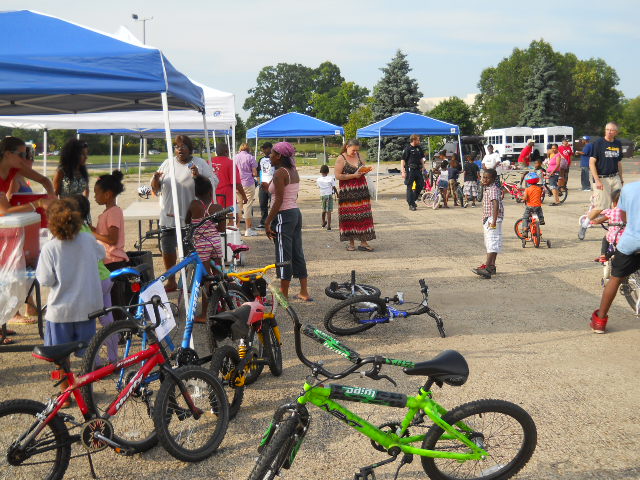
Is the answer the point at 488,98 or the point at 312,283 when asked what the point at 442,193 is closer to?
the point at 312,283

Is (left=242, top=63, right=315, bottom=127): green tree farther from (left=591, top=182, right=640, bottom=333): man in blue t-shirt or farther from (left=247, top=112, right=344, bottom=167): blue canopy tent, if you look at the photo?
(left=591, top=182, right=640, bottom=333): man in blue t-shirt

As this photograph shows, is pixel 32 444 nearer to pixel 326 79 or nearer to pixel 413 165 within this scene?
pixel 413 165

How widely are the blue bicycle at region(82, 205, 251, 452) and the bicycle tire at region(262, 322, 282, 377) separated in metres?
0.39

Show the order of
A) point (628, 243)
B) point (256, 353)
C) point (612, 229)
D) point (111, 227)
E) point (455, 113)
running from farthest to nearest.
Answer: point (455, 113)
point (612, 229)
point (628, 243)
point (111, 227)
point (256, 353)

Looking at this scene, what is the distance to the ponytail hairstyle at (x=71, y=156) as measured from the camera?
616 cm

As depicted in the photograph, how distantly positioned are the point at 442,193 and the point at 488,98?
77.8 meters

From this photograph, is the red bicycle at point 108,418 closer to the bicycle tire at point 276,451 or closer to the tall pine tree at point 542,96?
the bicycle tire at point 276,451

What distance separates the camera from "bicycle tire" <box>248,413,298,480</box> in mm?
2656

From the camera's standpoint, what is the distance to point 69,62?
15.7ft

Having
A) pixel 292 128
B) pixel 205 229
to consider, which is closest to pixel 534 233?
pixel 205 229

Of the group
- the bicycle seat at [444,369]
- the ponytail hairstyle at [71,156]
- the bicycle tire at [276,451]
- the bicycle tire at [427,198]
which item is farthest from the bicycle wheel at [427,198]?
the bicycle tire at [276,451]

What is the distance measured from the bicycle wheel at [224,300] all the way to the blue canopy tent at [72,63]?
44cm

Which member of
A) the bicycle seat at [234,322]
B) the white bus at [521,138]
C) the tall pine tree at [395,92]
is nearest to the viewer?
the bicycle seat at [234,322]

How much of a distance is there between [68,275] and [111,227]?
118 centimetres
